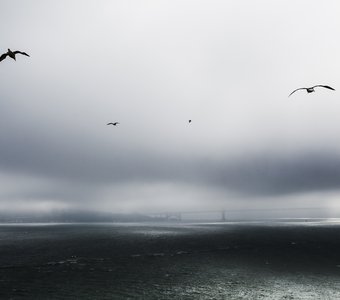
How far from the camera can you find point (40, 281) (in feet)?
219

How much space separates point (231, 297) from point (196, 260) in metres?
46.5

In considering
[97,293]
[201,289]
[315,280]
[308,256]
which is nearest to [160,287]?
[201,289]

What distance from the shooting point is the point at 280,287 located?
62.2 meters

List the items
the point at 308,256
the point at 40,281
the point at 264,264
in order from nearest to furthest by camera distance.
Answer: the point at 40,281
the point at 264,264
the point at 308,256

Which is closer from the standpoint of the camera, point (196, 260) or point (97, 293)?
point (97, 293)

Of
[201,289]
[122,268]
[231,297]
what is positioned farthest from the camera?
[122,268]

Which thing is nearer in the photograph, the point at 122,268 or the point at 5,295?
the point at 5,295

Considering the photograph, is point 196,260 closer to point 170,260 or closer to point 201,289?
point 170,260

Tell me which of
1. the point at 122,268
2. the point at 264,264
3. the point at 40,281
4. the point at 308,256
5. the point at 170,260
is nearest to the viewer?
the point at 40,281

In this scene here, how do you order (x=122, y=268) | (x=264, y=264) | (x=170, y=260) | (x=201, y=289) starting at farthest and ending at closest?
1. (x=170, y=260)
2. (x=264, y=264)
3. (x=122, y=268)
4. (x=201, y=289)

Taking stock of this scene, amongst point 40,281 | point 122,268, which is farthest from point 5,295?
point 122,268

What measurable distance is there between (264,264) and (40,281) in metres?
61.1

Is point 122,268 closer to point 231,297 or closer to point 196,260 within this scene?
point 196,260

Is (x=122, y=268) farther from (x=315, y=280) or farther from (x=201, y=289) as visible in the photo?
(x=315, y=280)
